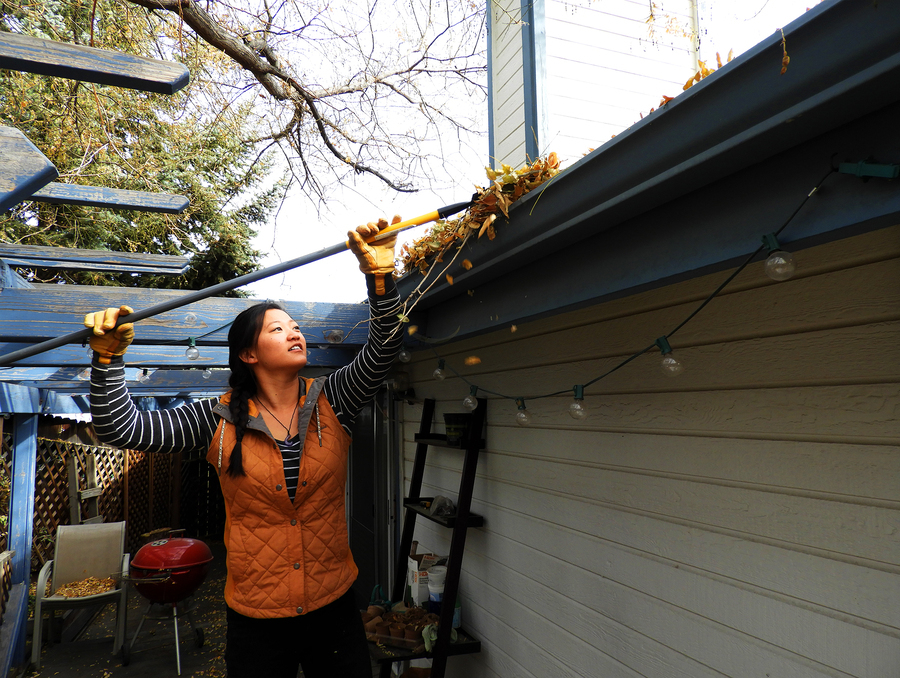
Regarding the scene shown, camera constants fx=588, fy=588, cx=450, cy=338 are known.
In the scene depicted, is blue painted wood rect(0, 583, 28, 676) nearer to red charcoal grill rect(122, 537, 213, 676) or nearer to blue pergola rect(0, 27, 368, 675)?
blue pergola rect(0, 27, 368, 675)

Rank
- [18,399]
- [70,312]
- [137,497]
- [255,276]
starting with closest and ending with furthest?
[255,276] → [70,312] → [18,399] → [137,497]

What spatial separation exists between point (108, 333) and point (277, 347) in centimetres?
49

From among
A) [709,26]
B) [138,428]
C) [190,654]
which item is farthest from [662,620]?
[190,654]

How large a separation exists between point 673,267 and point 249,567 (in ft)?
5.16

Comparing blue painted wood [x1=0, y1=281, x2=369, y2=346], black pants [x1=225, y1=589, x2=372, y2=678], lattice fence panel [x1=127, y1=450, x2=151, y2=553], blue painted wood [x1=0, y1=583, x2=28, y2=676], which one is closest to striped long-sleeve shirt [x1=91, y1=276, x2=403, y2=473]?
blue painted wood [x1=0, y1=281, x2=369, y2=346]

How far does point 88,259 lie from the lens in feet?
12.4

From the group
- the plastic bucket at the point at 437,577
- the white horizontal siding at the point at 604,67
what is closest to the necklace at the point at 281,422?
the plastic bucket at the point at 437,577

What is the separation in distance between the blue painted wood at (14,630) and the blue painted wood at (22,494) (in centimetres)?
19

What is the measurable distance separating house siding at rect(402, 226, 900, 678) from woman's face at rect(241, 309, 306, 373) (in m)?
0.98

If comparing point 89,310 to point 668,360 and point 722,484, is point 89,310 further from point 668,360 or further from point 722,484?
point 722,484

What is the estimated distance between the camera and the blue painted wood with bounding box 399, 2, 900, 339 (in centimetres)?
83

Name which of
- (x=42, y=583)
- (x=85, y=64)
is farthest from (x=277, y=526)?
(x=42, y=583)

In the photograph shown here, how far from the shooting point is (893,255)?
1149 mm

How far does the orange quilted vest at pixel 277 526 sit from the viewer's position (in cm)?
187
